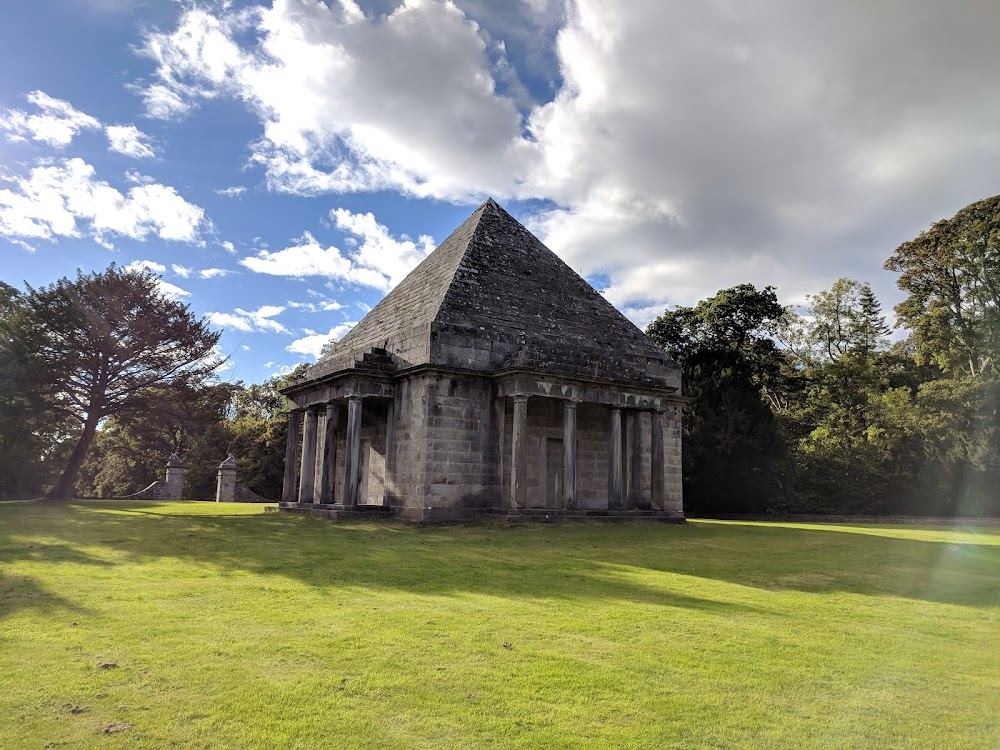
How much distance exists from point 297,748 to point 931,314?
120 feet

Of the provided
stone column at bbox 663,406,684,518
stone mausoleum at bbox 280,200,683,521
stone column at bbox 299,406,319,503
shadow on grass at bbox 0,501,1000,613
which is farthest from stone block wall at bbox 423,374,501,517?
stone column at bbox 663,406,684,518

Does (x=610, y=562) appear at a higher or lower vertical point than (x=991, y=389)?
lower

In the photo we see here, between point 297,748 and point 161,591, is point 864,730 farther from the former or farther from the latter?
point 161,591

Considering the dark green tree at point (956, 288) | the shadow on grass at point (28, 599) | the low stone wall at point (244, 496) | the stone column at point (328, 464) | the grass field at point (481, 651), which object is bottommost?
the grass field at point (481, 651)

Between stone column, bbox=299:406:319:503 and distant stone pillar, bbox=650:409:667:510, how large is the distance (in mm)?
10096

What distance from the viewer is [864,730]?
13.2 feet

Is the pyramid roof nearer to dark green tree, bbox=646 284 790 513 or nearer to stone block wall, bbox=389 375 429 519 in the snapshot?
stone block wall, bbox=389 375 429 519

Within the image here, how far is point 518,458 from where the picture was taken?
1711 centimetres

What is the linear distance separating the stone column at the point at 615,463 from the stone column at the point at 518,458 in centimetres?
295

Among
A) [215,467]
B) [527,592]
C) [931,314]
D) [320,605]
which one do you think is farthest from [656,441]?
[215,467]

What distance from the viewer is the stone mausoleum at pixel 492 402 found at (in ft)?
56.9

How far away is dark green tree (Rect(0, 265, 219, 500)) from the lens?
77.9ft

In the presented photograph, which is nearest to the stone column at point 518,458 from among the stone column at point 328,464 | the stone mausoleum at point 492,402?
the stone mausoleum at point 492,402

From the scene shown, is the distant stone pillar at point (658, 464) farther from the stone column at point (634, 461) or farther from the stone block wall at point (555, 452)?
the stone block wall at point (555, 452)
